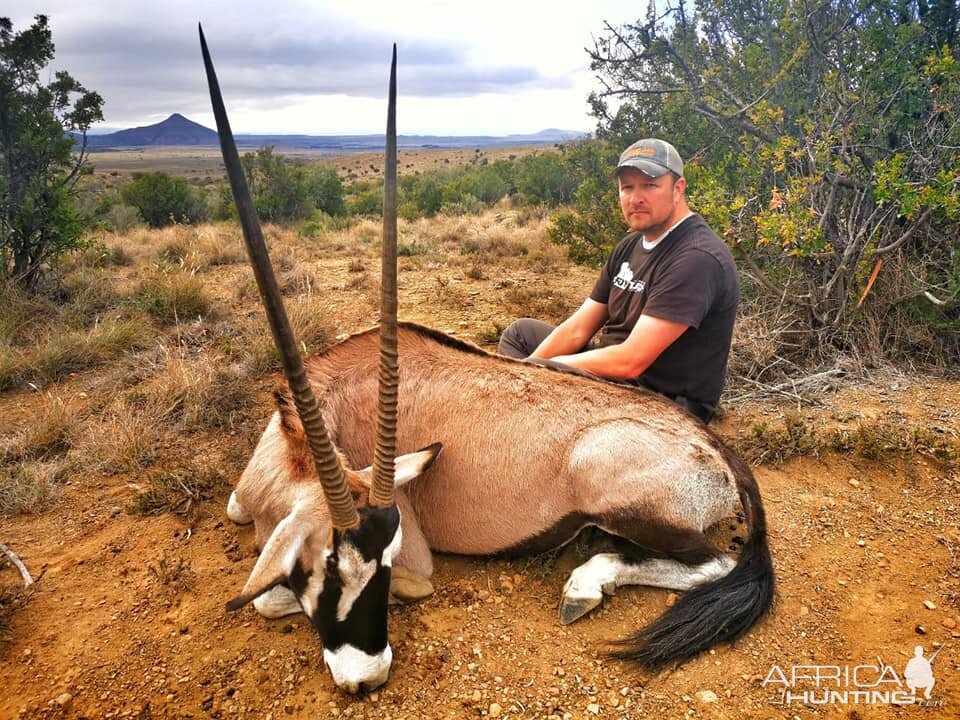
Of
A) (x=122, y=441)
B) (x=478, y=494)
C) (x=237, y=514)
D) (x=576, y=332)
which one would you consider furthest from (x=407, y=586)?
(x=122, y=441)

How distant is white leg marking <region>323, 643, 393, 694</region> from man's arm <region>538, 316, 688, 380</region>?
2129 mm

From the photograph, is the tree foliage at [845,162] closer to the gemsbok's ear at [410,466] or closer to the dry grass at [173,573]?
the gemsbok's ear at [410,466]

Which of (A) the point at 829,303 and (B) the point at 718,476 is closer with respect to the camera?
(B) the point at 718,476

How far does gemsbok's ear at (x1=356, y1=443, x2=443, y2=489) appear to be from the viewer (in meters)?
2.78

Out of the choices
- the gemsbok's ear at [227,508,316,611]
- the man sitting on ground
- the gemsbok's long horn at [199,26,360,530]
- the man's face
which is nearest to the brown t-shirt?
the man sitting on ground

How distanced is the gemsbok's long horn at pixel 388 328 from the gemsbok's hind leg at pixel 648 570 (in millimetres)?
1244

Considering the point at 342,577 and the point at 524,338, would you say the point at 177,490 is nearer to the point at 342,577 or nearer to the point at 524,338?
the point at 342,577

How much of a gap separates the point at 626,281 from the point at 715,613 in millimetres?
2362

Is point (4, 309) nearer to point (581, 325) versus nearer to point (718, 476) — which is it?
point (581, 325)

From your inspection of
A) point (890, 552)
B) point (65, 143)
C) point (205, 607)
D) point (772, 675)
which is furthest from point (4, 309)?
point (890, 552)

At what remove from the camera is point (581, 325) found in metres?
4.79

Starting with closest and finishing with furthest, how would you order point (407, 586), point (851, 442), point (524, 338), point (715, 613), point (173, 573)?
point (715, 613) < point (407, 586) < point (173, 573) < point (851, 442) < point (524, 338)

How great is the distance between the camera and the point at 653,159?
384 cm

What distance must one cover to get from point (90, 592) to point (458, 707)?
2.17 metres
